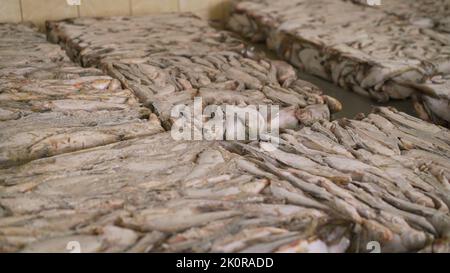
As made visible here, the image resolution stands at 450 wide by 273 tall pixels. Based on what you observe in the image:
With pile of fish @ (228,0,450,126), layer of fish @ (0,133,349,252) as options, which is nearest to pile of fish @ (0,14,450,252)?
layer of fish @ (0,133,349,252)

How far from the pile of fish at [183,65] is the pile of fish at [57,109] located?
0.11 meters

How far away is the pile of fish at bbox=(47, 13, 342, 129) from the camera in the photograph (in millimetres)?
2252

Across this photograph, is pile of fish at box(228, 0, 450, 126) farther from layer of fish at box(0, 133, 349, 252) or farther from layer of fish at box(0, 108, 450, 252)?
layer of fish at box(0, 133, 349, 252)

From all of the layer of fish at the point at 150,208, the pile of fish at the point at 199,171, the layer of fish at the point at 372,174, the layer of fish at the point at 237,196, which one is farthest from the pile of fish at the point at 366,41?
the layer of fish at the point at 150,208

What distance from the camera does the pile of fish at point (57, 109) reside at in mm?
1809

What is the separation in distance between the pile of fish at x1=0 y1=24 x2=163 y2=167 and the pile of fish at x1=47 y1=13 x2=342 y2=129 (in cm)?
11

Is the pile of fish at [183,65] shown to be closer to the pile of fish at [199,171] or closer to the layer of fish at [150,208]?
the pile of fish at [199,171]

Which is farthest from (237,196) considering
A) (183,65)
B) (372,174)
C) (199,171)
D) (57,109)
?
(183,65)

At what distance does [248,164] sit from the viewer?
168cm

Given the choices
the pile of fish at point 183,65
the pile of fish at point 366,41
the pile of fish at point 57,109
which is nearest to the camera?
the pile of fish at point 57,109

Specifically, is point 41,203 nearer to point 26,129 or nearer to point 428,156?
point 26,129

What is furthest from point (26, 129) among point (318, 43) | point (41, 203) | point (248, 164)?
point (318, 43)

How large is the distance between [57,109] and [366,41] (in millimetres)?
1900

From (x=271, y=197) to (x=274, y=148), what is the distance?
0.35 metres
